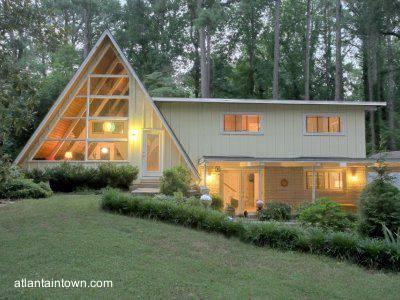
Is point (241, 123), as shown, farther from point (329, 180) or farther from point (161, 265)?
point (161, 265)

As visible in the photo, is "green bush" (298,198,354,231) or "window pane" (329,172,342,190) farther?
"window pane" (329,172,342,190)

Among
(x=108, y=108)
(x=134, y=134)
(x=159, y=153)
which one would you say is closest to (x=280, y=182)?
(x=159, y=153)

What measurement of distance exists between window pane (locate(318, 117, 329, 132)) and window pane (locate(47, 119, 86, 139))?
1070cm

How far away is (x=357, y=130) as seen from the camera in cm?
1828

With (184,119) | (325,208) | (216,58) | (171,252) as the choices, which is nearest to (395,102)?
(216,58)

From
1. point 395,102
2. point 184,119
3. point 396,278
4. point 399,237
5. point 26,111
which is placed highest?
point 395,102

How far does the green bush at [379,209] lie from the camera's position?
9.23 m

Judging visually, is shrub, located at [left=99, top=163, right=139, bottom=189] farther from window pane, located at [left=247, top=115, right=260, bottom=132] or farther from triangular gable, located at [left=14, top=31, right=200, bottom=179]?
window pane, located at [left=247, top=115, right=260, bottom=132]

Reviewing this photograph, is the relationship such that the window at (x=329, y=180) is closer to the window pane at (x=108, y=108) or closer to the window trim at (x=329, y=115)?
the window trim at (x=329, y=115)

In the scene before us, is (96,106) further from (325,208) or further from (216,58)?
(216,58)

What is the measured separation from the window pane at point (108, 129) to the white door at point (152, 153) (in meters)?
1.02

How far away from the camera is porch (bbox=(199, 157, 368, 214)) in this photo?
58.9ft

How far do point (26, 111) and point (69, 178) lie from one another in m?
9.35

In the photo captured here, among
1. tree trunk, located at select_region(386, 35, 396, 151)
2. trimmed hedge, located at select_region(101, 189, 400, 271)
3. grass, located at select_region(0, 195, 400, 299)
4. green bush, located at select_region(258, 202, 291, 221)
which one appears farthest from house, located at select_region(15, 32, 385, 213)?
tree trunk, located at select_region(386, 35, 396, 151)
